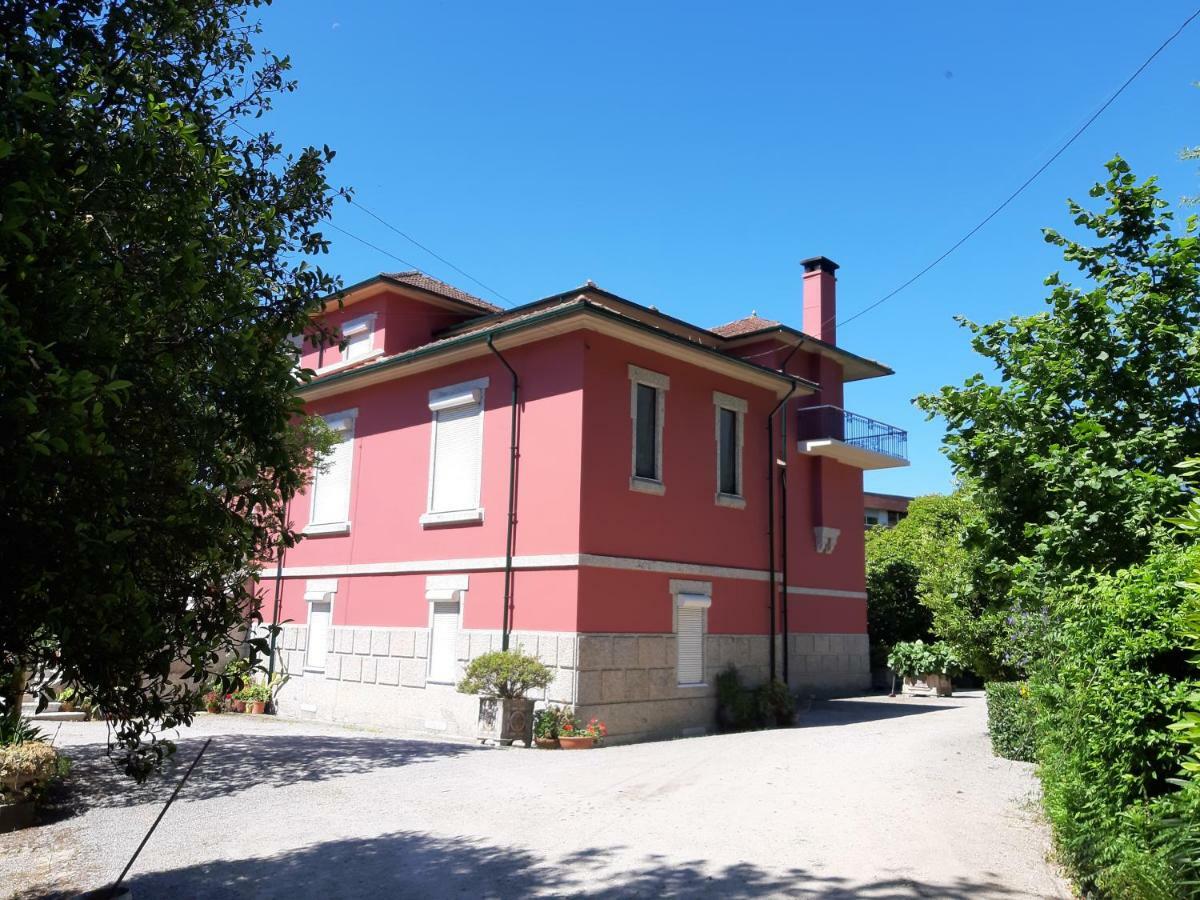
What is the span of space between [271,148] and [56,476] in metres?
3.54

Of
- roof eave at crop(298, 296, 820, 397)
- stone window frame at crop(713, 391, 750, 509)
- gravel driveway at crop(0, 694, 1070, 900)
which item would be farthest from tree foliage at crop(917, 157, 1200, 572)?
stone window frame at crop(713, 391, 750, 509)

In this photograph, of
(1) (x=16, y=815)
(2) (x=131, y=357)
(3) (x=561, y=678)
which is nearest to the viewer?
(2) (x=131, y=357)

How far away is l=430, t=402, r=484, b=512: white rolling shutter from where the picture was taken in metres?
17.7

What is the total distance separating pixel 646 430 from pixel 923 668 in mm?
12060

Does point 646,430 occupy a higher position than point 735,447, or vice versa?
point 735,447

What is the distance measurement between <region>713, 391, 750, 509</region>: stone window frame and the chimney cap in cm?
631

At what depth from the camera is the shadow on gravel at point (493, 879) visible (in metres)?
6.37

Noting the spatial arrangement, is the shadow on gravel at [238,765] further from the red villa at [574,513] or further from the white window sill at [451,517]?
the white window sill at [451,517]

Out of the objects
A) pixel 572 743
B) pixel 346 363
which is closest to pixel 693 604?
pixel 572 743

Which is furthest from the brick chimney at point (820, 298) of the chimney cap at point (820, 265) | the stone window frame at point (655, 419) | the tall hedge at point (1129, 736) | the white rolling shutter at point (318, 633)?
the tall hedge at point (1129, 736)

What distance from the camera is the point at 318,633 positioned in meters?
20.7

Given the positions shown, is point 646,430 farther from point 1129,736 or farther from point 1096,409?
point 1129,736

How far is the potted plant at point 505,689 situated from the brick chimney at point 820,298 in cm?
1265

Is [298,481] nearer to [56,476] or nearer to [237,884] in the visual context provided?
[56,476]
